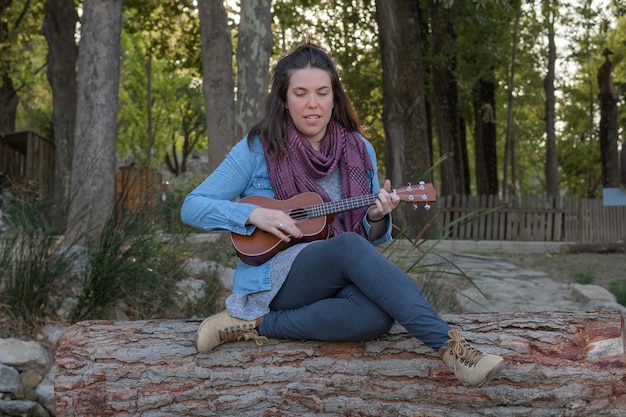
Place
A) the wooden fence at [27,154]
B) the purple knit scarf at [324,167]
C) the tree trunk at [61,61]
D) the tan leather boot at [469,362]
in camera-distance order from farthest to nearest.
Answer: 1. the wooden fence at [27,154]
2. the tree trunk at [61,61]
3. the purple knit scarf at [324,167]
4. the tan leather boot at [469,362]

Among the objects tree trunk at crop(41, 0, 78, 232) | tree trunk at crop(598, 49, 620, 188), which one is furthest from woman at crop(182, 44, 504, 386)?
tree trunk at crop(598, 49, 620, 188)

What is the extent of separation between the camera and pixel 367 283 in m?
3.47

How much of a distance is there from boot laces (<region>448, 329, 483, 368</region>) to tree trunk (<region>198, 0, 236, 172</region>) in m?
6.52

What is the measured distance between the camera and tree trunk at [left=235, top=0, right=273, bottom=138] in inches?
338

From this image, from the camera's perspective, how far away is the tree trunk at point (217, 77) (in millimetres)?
9712

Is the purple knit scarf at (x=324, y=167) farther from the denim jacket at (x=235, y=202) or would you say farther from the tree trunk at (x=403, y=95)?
the tree trunk at (x=403, y=95)

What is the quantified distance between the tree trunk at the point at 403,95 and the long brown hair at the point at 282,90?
1158 centimetres

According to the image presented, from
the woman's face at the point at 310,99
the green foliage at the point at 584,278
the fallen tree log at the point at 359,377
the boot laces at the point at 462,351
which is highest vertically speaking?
the woman's face at the point at 310,99

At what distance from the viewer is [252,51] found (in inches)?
338

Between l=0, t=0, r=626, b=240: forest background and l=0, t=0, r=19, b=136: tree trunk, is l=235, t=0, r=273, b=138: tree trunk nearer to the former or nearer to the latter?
l=0, t=0, r=626, b=240: forest background

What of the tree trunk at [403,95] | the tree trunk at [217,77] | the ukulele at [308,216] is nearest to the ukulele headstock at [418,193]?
the ukulele at [308,216]

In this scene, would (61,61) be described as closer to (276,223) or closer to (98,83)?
(98,83)

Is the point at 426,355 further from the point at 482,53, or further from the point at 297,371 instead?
the point at 482,53

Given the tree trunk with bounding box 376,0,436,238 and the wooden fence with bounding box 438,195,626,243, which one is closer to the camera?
the tree trunk with bounding box 376,0,436,238
